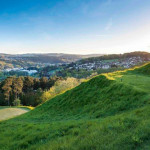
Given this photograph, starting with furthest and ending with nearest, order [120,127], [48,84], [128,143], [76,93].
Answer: [48,84] → [76,93] → [120,127] → [128,143]

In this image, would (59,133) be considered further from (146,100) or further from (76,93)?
(76,93)

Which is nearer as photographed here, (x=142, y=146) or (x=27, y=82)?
(x=142, y=146)

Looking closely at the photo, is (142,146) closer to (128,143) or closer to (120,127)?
(128,143)

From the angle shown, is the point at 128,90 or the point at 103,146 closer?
the point at 103,146

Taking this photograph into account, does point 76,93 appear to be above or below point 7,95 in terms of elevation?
above

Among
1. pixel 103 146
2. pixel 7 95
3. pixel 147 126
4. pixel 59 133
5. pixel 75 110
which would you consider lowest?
pixel 7 95

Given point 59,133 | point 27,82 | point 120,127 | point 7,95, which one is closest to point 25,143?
point 59,133

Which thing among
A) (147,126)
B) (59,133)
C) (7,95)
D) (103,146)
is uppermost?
(147,126)

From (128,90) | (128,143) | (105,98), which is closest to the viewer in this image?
(128,143)

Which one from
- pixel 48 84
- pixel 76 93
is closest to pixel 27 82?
pixel 48 84
